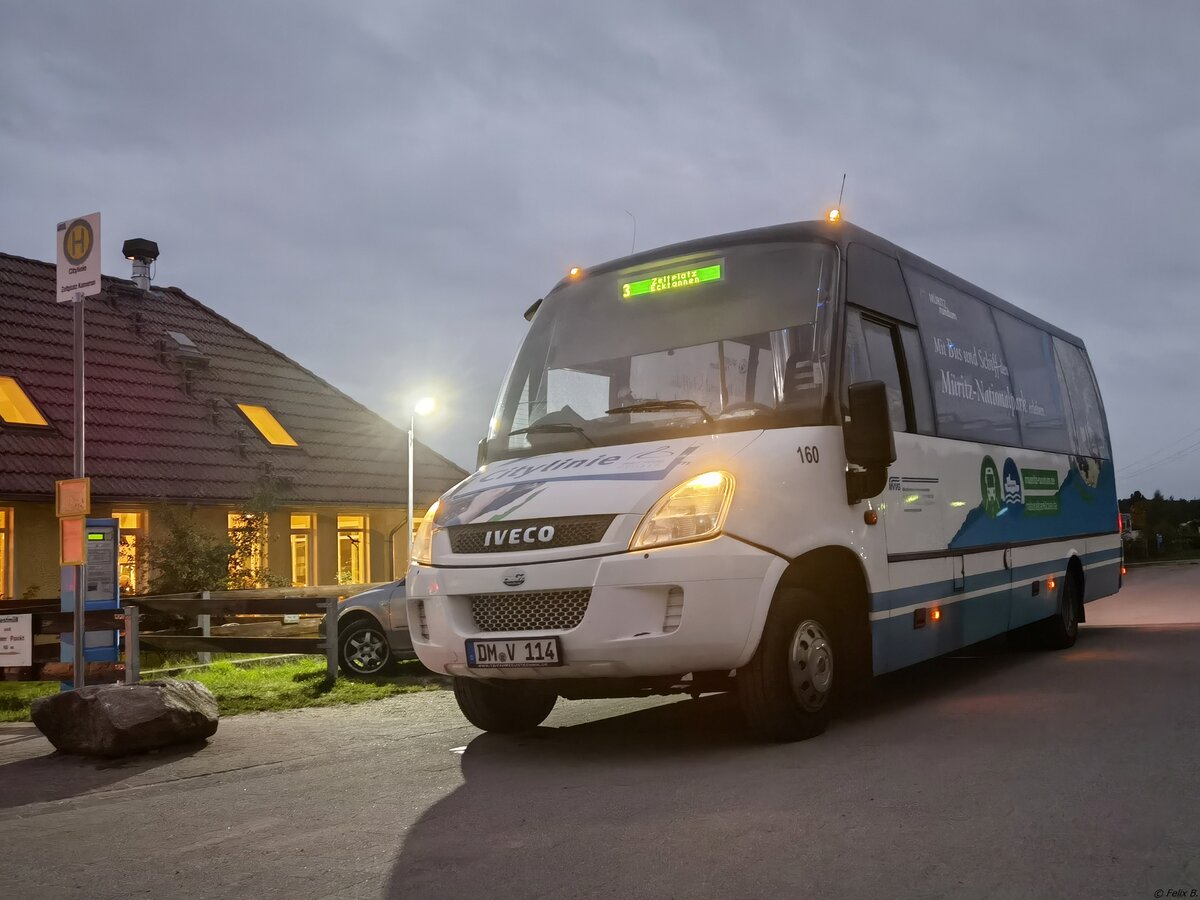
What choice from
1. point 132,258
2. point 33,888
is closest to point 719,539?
point 33,888

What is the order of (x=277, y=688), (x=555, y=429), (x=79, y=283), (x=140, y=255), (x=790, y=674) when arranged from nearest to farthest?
(x=790, y=674) → (x=555, y=429) → (x=79, y=283) → (x=277, y=688) → (x=140, y=255)

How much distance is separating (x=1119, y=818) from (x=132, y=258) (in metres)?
28.4

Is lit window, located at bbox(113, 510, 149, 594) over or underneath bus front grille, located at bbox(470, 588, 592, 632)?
over

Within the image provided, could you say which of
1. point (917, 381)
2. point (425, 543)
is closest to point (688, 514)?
point (425, 543)

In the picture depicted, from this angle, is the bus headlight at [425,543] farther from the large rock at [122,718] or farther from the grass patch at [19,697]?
the grass patch at [19,697]

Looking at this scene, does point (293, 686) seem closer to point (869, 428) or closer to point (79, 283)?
point (79, 283)

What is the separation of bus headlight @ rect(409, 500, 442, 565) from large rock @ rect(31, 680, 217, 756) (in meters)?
2.14

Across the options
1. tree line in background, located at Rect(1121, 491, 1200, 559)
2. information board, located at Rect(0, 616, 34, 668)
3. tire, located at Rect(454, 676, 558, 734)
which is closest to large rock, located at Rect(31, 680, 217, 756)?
tire, located at Rect(454, 676, 558, 734)

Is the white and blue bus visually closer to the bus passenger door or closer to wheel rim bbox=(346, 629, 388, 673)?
the bus passenger door

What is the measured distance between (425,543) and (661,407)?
1.62 m

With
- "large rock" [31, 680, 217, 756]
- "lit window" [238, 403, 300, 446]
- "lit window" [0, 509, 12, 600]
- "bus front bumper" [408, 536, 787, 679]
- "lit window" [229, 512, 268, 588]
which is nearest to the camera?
"bus front bumper" [408, 536, 787, 679]

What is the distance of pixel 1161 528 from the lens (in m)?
92.8

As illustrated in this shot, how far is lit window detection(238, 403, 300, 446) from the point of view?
1015 inches

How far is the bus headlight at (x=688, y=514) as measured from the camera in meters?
6.49
